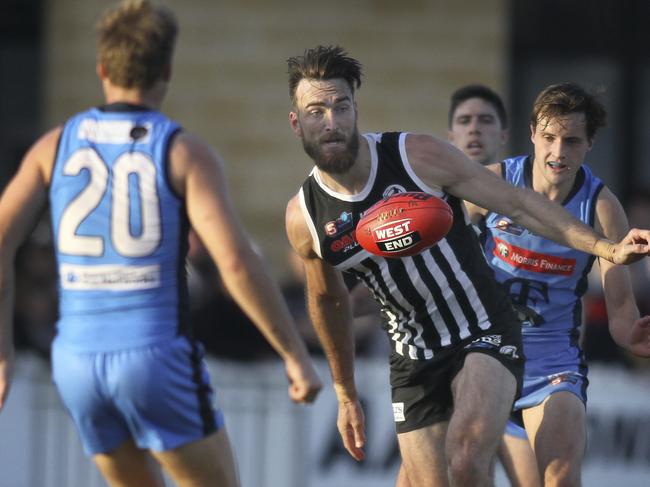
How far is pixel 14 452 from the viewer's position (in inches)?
370

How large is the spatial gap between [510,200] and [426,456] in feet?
4.23

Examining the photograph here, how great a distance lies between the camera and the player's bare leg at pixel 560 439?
6.31 metres

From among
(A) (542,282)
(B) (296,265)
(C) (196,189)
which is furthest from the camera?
(B) (296,265)

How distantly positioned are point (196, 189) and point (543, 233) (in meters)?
1.55

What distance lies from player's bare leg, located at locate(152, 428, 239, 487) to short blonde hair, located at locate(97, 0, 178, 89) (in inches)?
53.1

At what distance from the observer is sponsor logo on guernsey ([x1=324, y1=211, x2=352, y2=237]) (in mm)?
5812

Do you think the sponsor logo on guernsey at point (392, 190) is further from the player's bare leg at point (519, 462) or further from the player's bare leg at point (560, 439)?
the player's bare leg at point (519, 462)

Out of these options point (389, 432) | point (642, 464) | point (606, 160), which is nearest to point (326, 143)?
point (389, 432)

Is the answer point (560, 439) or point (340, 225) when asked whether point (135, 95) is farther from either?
point (560, 439)

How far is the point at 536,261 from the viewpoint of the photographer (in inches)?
255

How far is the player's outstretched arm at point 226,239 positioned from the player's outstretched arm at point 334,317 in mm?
Result: 1193

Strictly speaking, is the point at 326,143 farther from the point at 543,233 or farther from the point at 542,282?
the point at 542,282

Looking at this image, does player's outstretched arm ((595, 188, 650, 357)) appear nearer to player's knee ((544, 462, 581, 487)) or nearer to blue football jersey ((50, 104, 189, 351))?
player's knee ((544, 462, 581, 487))

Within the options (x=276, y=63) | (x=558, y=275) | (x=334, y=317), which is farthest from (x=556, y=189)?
(x=276, y=63)
